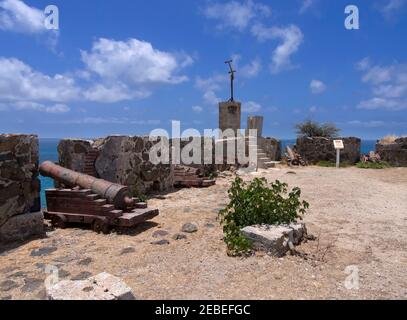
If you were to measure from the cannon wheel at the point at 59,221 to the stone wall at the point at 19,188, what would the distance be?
0.45 meters

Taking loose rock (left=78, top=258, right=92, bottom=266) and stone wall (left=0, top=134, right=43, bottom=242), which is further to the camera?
stone wall (left=0, top=134, right=43, bottom=242)

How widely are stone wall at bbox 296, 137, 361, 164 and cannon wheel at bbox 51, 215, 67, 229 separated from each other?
15387mm

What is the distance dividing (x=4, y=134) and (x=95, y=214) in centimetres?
184

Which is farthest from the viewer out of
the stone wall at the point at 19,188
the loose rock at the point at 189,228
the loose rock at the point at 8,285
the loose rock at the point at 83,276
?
the loose rock at the point at 189,228

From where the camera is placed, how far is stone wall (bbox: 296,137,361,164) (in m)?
18.7

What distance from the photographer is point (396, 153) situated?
17.7 meters

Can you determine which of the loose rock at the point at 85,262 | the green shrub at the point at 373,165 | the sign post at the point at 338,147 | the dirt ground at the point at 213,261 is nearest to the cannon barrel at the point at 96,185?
the dirt ground at the point at 213,261

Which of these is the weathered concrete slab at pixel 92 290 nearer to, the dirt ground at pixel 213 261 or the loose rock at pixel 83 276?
the dirt ground at pixel 213 261

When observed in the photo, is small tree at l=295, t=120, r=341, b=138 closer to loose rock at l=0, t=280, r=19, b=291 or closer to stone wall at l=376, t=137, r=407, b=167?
stone wall at l=376, t=137, r=407, b=167

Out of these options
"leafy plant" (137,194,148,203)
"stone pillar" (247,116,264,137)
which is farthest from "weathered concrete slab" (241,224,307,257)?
"stone pillar" (247,116,264,137)

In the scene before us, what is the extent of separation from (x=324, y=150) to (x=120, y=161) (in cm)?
1361

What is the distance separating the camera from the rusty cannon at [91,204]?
5.91m

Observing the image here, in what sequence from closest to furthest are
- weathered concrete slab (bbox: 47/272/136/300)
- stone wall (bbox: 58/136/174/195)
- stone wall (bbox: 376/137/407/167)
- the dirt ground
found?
weathered concrete slab (bbox: 47/272/136/300)
the dirt ground
stone wall (bbox: 58/136/174/195)
stone wall (bbox: 376/137/407/167)
